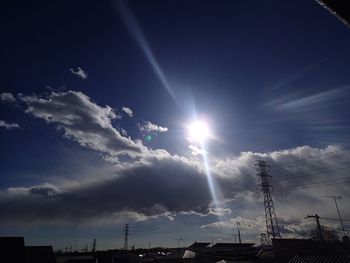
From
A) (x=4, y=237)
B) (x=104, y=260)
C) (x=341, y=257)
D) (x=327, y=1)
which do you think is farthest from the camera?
(x=104, y=260)

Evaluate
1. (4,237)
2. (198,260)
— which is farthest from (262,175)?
(4,237)

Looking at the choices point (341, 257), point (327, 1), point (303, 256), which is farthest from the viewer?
point (303, 256)

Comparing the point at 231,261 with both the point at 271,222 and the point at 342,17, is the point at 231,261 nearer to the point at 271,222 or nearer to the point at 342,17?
the point at 271,222

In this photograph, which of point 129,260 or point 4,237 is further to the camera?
point 129,260

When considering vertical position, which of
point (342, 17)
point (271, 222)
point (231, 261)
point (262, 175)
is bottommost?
point (231, 261)

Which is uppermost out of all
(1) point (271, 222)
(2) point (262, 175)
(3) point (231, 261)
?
(2) point (262, 175)

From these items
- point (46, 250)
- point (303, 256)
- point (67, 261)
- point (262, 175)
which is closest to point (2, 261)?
point (46, 250)

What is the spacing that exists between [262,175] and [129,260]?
113ft

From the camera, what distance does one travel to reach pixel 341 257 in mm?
29422

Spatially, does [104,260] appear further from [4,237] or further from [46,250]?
[4,237]

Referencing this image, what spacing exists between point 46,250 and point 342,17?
54488 mm

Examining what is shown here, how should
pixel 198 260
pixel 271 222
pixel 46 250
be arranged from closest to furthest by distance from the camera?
pixel 46 250, pixel 198 260, pixel 271 222

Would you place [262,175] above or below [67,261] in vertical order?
above

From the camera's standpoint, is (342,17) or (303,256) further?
(303,256)
